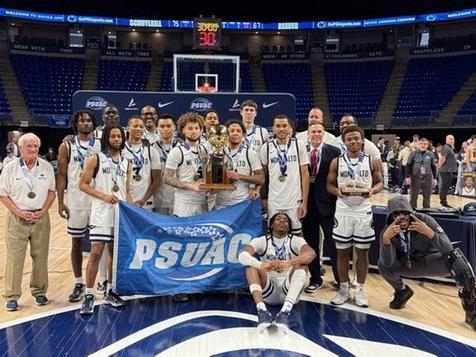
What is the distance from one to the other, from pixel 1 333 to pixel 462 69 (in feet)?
82.0

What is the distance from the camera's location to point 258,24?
82.9ft

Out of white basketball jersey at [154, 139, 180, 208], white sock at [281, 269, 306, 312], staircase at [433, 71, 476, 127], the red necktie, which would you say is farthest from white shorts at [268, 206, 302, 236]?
staircase at [433, 71, 476, 127]

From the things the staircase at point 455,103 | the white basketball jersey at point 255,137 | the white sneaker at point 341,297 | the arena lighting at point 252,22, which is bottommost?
the white sneaker at point 341,297

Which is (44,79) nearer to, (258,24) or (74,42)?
(74,42)

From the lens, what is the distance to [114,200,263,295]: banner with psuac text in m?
4.41

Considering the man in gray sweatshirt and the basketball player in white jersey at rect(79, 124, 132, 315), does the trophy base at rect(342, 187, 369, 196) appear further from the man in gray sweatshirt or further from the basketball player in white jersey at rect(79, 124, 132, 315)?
the basketball player in white jersey at rect(79, 124, 132, 315)

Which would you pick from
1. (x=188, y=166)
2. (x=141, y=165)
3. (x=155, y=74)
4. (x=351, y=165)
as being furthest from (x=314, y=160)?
(x=155, y=74)

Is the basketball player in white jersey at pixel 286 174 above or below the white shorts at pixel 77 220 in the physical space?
above

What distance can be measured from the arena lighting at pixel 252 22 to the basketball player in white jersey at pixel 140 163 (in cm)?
2112

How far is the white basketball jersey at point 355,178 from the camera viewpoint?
441cm

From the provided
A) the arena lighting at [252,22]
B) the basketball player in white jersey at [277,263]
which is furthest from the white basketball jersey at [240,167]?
the arena lighting at [252,22]

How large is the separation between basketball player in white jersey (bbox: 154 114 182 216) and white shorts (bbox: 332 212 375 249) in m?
1.78

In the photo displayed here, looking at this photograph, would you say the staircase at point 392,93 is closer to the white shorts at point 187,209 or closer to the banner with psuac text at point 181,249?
the banner with psuac text at point 181,249

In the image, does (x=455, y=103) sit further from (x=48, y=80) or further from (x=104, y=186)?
(x=104, y=186)
